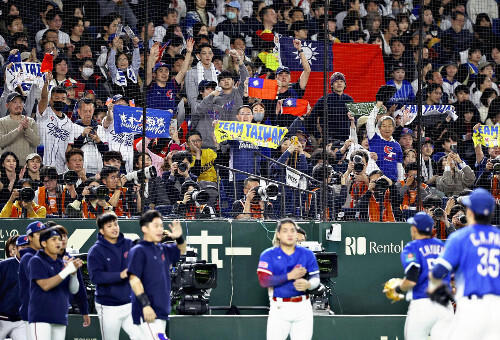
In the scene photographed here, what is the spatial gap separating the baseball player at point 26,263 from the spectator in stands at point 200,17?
6.35 metres

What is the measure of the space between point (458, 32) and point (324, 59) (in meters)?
4.16

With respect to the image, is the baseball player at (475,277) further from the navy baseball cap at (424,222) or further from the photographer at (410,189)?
the photographer at (410,189)

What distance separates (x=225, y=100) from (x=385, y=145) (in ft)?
8.78

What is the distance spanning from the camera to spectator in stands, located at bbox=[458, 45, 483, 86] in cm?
1567

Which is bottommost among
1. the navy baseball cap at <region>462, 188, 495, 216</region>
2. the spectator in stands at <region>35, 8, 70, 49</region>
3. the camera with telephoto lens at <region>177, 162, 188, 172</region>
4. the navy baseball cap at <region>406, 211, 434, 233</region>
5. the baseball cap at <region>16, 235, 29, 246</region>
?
the baseball cap at <region>16, 235, 29, 246</region>

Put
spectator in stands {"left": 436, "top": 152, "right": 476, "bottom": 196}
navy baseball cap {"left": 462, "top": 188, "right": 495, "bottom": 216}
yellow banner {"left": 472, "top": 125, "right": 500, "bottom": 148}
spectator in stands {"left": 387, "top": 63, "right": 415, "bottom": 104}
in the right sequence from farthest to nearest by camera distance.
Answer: spectator in stands {"left": 387, "top": 63, "right": 415, "bottom": 104}, yellow banner {"left": 472, "top": 125, "right": 500, "bottom": 148}, spectator in stands {"left": 436, "top": 152, "right": 476, "bottom": 196}, navy baseball cap {"left": 462, "top": 188, "right": 495, "bottom": 216}

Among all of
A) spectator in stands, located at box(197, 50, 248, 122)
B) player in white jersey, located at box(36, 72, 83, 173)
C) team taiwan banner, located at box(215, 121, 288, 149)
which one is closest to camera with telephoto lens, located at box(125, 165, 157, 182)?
player in white jersey, located at box(36, 72, 83, 173)

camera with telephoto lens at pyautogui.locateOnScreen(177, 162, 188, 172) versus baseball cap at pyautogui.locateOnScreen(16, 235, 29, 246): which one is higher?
camera with telephoto lens at pyautogui.locateOnScreen(177, 162, 188, 172)

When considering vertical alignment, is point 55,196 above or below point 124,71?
below

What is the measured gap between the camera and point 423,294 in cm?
920

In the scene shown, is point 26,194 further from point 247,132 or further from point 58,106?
point 247,132

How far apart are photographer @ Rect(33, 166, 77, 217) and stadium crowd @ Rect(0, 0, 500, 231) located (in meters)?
0.02

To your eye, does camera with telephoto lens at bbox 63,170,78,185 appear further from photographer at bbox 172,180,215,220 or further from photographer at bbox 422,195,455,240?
photographer at bbox 422,195,455,240

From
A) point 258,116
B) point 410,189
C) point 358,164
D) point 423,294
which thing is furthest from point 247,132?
point 423,294
